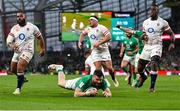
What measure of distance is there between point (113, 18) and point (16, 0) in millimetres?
21859

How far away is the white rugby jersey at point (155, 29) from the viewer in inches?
746

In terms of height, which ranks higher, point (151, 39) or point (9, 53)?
point (151, 39)

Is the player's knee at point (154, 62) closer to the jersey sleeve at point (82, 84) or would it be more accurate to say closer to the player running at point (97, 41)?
the player running at point (97, 41)

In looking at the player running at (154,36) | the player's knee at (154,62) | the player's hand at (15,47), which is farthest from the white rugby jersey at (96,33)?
the player's hand at (15,47)

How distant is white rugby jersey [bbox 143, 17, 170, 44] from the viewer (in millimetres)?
18938

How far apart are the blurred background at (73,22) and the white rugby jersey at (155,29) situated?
29.6 metres

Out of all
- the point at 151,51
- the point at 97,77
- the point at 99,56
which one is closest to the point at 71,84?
the point at 97,77

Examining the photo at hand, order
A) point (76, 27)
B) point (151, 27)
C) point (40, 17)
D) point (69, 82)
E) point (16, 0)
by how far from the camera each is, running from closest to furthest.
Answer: point (69, 82) < point (151, 27) < point (76, 27) < point (40, 17) < point (16, 0)

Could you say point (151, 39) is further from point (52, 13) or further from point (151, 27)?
point (52, 13)

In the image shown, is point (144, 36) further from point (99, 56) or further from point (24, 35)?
point (24, 35)

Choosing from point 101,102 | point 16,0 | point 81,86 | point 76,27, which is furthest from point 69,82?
point 16,0

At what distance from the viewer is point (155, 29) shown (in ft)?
62.1

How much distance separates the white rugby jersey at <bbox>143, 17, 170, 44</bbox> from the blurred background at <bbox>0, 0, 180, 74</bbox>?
29552 millimetres

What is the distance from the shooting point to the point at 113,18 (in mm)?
57062
